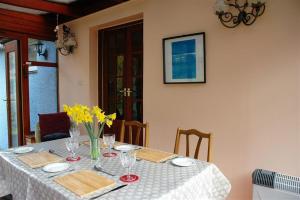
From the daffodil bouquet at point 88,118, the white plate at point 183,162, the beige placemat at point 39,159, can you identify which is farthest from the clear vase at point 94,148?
the white plate at point 183,162

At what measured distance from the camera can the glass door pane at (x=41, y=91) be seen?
14.0 feet

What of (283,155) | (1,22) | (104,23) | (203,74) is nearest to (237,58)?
(203,74)

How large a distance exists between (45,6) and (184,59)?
2.13 metres

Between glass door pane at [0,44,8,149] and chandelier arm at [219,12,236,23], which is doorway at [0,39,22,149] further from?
chandelier arm at [219,12,236,23]

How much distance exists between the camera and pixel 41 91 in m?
4.39

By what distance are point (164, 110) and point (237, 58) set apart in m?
1.04

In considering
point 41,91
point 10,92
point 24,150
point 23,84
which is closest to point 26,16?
point 23,84

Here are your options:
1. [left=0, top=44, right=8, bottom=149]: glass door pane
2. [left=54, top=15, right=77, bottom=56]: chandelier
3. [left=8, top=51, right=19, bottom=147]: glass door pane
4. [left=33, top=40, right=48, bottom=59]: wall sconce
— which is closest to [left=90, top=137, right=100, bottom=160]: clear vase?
[left=54, top=15, right=77, bottom=56]: chandelier

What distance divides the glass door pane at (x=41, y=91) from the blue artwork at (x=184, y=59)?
9.12 ft

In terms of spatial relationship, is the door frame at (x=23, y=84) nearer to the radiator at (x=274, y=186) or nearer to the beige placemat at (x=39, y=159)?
the beige placemat at (x=39, y=159)

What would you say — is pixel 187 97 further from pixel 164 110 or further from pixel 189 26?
pixel 189 26

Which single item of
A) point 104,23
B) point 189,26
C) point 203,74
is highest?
point 104,23

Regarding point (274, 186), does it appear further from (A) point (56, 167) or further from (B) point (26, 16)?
(B) point (26, 16)

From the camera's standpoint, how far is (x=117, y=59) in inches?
143
